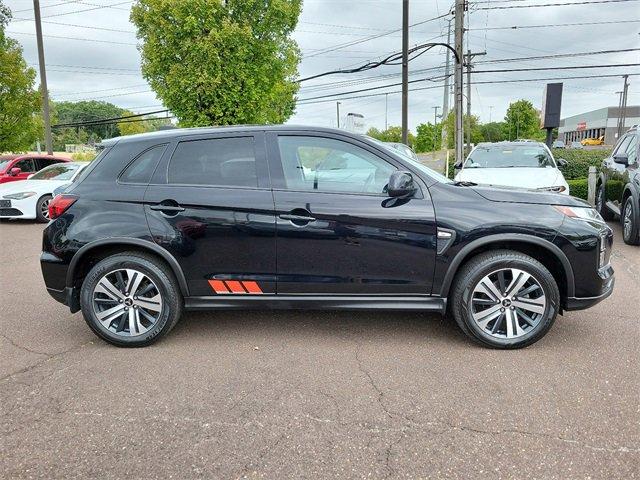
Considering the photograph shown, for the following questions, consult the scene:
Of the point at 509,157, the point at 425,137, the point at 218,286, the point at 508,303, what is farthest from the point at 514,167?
the point at 425,137

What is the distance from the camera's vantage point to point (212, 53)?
568 inches

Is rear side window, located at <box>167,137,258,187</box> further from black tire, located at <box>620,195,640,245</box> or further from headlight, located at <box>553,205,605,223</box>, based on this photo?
black tire, located at <box>620,195,640,245</box>

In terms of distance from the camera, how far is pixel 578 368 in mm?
3451

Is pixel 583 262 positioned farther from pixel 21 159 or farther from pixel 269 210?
pixel 21 159

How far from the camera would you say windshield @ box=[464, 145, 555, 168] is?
9156 mm

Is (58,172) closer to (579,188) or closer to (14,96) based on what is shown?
(14,96)

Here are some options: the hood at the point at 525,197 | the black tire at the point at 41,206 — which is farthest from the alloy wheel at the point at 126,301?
the black tire at the point at 41,206

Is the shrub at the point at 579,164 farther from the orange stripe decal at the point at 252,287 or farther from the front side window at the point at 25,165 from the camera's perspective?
the front side window at the point at 25,165

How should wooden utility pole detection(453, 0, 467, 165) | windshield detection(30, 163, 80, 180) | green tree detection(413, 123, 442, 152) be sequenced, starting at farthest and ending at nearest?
green tree detection(413, 123, 442, 152) → wooden utility pole detection(453, 0, 467, 165) → windshield detection(30, 163, 80, 180)

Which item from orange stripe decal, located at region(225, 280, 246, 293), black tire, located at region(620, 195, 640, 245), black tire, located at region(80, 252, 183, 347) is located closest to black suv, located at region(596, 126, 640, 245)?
black tire, located at region(620, 195, 640, 245)

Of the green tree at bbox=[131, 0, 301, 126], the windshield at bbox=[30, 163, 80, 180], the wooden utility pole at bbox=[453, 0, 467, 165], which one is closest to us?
the windshield at bbox=[30, 163, 80, 180]

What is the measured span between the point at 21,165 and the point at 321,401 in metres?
14.0

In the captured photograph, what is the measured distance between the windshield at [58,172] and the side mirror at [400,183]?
35.0 feet

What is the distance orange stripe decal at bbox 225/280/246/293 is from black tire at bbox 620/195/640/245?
632 centimetres
